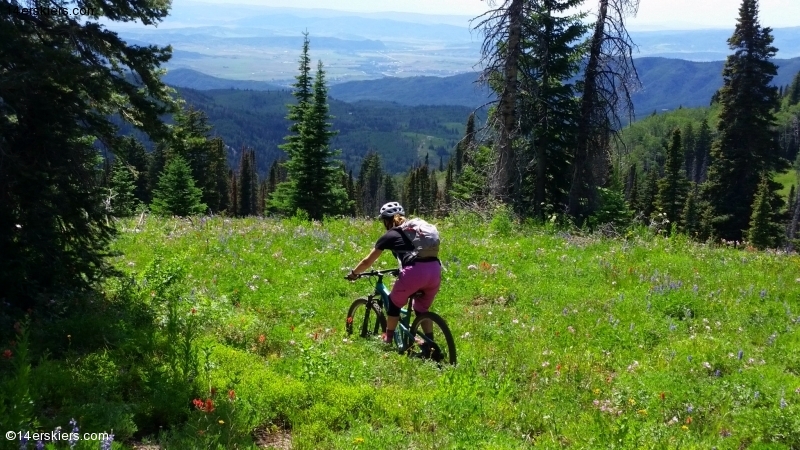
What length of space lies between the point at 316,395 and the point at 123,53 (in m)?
5.31

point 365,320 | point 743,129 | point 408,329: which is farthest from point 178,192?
point 743,129

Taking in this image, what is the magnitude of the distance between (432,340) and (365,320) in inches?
53.1

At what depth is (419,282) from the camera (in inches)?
284

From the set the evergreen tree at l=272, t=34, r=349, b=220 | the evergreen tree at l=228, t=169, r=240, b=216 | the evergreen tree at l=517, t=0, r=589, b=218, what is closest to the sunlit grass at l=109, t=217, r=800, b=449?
the evergreen tree at l=517, t=0, r=589, b=218

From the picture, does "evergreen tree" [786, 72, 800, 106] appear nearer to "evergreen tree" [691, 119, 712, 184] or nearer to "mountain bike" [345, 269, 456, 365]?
"evergreen tree" [691, 119, 712, 184]

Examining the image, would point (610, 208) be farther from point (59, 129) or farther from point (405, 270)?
point (59, 129)

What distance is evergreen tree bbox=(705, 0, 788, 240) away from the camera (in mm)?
33906

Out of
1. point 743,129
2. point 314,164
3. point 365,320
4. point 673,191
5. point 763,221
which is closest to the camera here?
point 365,320

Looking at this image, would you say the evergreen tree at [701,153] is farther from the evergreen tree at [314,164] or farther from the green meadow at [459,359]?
the green meadow at [459,359]

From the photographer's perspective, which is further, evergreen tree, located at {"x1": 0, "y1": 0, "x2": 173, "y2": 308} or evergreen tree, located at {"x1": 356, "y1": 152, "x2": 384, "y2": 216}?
evergreen tree, located at {"x1": 356, "y1": 152, "x2": 384, "y2": 216}

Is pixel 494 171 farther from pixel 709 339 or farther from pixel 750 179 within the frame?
pixel 750 179

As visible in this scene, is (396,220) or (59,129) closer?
(59,129)

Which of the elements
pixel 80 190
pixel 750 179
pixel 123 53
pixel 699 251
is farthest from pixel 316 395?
pixel 750 179

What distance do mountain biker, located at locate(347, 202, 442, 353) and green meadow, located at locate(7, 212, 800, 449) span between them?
0.71 m
